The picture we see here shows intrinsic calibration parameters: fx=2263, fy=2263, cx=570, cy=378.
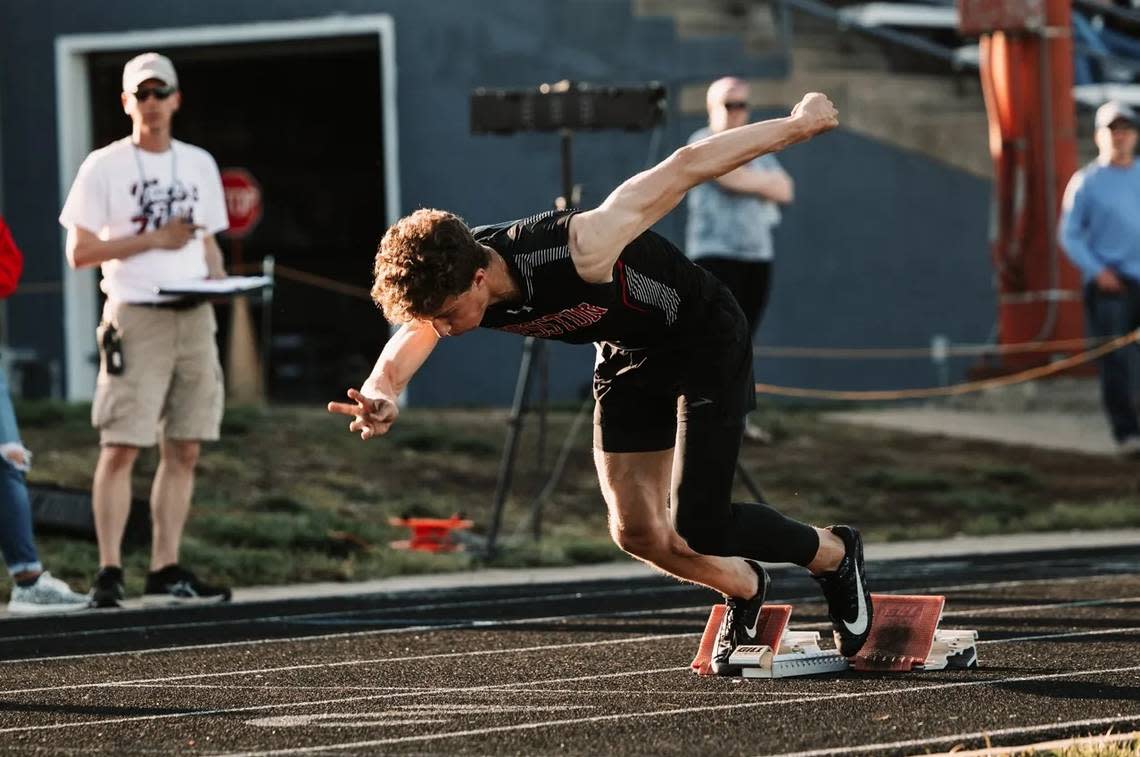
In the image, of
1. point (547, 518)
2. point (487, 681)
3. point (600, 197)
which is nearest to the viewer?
point (487, 681)

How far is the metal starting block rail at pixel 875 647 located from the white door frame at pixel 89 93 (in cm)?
1189

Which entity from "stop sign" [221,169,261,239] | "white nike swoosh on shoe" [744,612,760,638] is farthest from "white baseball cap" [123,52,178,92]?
"stop sign" [221,169,261,239]

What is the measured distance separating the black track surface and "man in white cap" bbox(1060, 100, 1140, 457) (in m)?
4.07

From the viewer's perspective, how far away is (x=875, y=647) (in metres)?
7.54

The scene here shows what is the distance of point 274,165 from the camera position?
27.0 meters

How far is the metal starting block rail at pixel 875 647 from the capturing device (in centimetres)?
739

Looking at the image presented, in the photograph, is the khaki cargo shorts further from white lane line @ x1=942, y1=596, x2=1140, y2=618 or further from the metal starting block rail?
white lane line @ x1=942, y1=596, x2=1140, y2=618

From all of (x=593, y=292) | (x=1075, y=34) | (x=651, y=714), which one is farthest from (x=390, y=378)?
(x=1075, y=34)

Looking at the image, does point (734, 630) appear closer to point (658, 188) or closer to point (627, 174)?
point (658, 188)

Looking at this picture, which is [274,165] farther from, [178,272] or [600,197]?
[178,272]

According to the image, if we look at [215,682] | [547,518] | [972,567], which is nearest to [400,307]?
[215,682]

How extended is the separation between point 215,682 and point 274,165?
19769 mm

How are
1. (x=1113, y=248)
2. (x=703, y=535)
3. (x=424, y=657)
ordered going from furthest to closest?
(x=1113, y=248) → (x=424, y=657) → (x=703, y=535)

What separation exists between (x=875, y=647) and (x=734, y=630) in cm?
47
